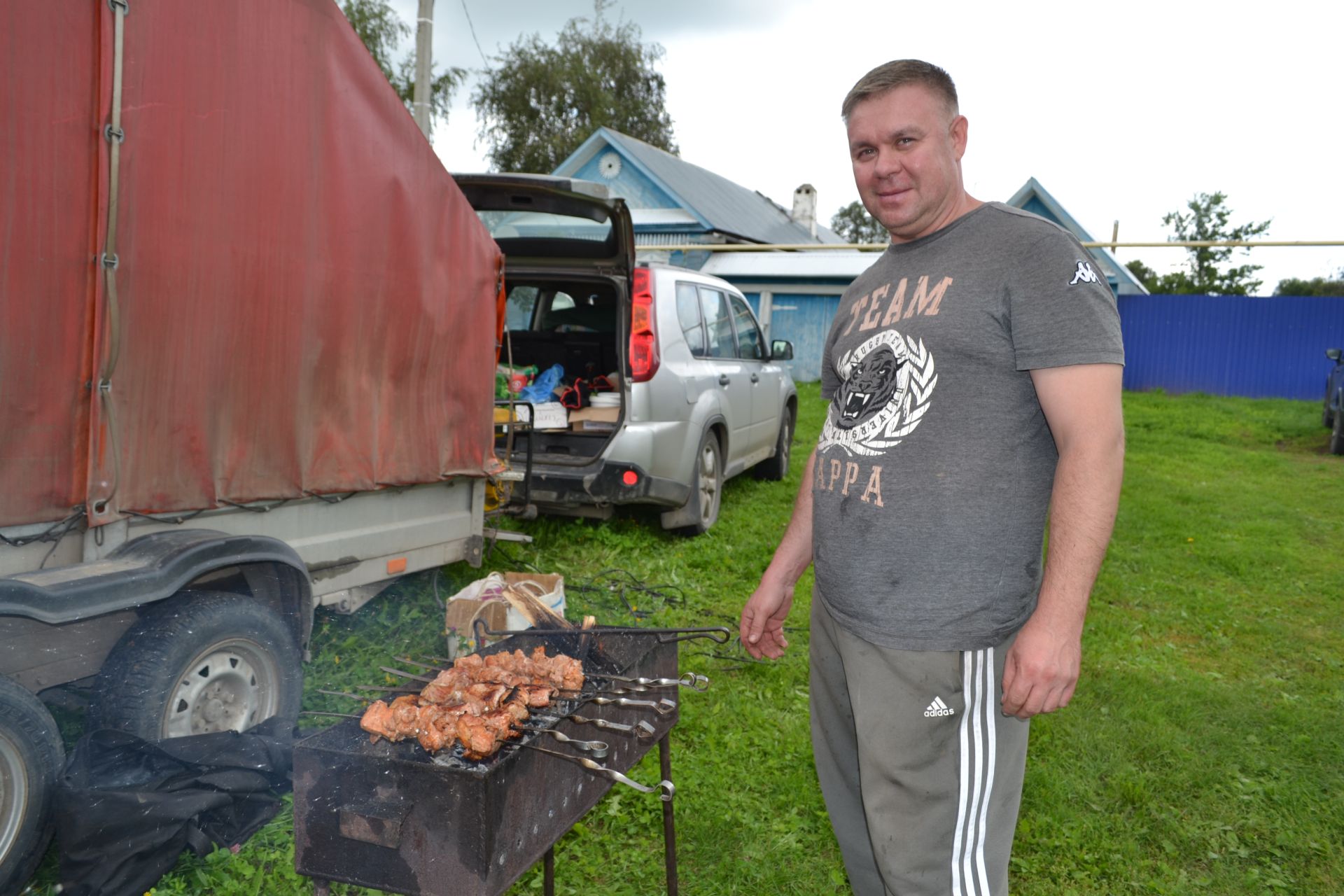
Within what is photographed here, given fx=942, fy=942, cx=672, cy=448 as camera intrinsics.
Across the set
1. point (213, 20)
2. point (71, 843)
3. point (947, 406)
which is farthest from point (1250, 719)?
point (213, 20)

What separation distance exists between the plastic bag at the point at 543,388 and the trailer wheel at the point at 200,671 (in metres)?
3.12

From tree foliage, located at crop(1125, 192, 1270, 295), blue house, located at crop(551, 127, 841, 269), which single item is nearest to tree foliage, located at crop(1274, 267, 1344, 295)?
tree foliage, located at crop(1125, 192, 1270, 295)

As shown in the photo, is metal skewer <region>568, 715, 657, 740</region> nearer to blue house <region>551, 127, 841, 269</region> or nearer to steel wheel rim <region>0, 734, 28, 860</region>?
steel wheel rim <region>0, 734, 28, 860</region>

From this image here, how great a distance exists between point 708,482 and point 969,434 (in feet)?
18.0

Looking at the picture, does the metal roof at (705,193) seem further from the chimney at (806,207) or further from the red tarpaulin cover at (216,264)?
the red tarpaulin cover at (216,264)

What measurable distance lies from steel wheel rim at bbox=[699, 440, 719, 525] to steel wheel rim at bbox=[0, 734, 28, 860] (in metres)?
5.04

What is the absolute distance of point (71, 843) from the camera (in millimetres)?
2727

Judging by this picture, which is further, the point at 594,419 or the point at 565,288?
the point at 565,288

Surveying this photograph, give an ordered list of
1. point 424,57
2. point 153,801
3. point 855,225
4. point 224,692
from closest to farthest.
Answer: point 153,801, point 224,692, point 424,57, point 855,225

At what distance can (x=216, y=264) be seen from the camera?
3.28m

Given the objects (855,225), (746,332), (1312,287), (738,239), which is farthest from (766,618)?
(855,225)

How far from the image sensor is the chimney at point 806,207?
30.4 meters

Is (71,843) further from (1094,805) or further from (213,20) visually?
(1094,805)

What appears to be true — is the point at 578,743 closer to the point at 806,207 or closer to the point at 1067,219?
the point at 1067,219
